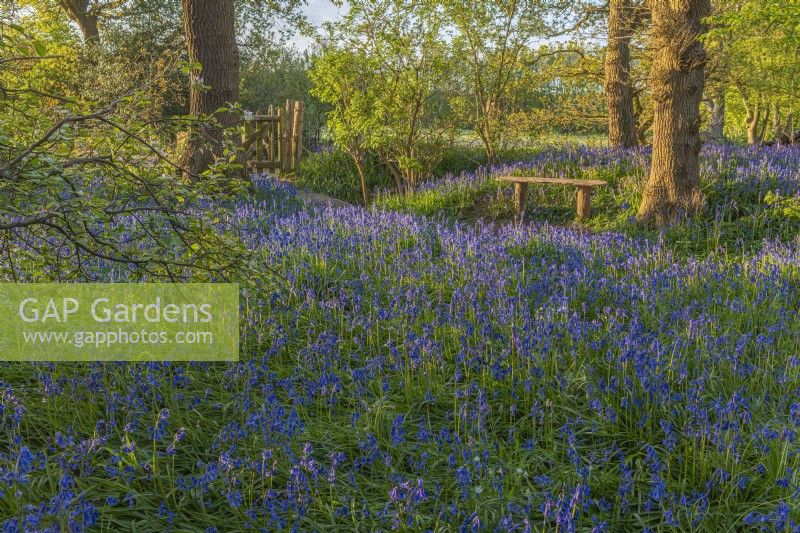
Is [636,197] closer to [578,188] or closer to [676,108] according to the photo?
[578,188]

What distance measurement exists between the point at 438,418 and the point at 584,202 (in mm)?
7615

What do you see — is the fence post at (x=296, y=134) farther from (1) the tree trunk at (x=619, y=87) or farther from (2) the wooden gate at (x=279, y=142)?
(1) the tree trunk at (x=619, y=87)

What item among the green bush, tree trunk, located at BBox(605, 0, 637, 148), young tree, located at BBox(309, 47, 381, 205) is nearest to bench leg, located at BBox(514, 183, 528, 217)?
young tree, located at BBox(309, 47, 381, 205)

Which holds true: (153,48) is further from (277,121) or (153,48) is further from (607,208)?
(607,208)

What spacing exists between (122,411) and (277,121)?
16.0 metres

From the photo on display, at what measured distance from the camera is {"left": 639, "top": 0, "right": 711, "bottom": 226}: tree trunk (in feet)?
28.9

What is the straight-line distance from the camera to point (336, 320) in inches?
196

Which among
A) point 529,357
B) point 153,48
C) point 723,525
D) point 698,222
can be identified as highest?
point 153,48

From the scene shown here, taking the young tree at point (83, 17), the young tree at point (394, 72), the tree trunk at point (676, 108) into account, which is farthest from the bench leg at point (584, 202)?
the young tree at point (83, 17)

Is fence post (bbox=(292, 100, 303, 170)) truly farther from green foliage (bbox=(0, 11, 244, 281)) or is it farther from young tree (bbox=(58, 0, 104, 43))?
green foliage (bbox=(0, 11, 244, 281))

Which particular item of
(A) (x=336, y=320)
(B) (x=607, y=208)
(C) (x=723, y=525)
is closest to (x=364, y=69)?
(B) (x=607, y=208)

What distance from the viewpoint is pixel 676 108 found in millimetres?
9039

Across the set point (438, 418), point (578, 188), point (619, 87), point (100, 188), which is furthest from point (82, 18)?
point (438, 418)

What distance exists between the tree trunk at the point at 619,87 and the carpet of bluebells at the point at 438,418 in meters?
9.25
